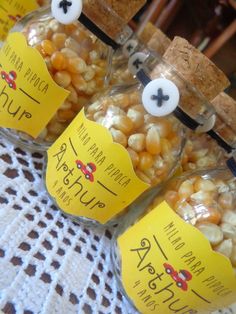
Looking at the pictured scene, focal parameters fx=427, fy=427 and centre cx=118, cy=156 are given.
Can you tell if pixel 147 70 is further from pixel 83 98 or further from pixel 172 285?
pixel 172 285

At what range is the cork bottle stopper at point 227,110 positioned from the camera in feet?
1.56

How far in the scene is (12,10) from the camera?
566 millimetres

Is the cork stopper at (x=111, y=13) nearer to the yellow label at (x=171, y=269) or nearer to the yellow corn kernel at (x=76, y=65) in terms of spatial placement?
the yellow corn kernel at (x=76, y=65)

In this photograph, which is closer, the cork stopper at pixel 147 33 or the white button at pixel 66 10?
the white button at pixel 66 10

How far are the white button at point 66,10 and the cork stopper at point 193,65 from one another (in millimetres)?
100

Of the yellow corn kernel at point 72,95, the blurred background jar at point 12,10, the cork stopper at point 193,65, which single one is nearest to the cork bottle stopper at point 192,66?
the cork stopper at point 193,65

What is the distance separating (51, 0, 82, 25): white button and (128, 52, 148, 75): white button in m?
0.11

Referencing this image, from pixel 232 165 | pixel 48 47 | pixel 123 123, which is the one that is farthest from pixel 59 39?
pixel 232 165

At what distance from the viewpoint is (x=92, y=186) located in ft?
1.47

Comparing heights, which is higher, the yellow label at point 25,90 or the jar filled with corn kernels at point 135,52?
the jar filled with corn kernels at point 135,52

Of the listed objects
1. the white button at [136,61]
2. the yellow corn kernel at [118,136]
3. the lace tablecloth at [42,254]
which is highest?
the white button at [136,61]

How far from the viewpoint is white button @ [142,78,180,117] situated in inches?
16.2

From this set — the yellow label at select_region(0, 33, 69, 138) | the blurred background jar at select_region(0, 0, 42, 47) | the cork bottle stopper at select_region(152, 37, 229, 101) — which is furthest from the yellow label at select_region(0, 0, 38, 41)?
the cork bottle stopper at select_region(152, 37, 229, 101)

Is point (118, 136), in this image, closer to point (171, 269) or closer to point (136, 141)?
point (136, 141)
